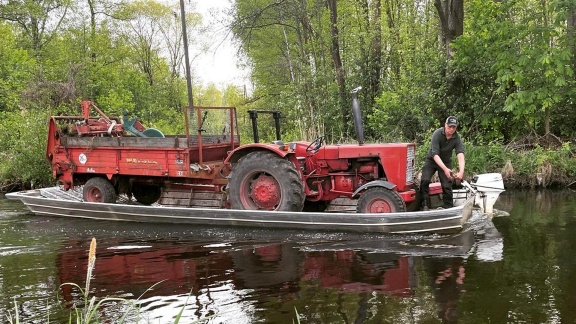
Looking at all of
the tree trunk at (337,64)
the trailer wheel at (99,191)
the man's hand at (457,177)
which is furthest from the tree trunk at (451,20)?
the trailer wheel at (99,191)

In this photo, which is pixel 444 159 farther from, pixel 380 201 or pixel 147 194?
pixel 147 194

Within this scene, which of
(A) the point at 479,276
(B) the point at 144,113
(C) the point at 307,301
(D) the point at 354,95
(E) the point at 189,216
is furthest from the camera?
(B) the point at 144,113

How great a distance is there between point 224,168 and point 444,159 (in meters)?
3.40

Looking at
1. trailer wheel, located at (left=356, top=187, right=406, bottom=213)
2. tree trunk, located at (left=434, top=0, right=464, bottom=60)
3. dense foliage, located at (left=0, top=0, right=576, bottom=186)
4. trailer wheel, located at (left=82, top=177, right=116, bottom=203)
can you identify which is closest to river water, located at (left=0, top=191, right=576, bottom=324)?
trailer wheel, located at (left=356, top=187, right=406, bottom=213)

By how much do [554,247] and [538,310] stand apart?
251 cm

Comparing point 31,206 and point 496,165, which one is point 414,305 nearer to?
point 31,206

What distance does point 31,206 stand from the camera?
9.72 metres

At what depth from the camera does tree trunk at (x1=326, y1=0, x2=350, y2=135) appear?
1714 centimetres

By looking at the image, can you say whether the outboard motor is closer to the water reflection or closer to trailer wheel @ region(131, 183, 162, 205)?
the water reflection

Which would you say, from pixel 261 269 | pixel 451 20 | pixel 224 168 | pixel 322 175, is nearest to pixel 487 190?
pixel 322 175

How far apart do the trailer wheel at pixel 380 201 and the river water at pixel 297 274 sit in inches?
16.4

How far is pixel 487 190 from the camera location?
7.59 metres

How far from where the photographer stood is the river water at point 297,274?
431 centimetres

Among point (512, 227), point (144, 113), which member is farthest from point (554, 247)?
point (144, 113)
